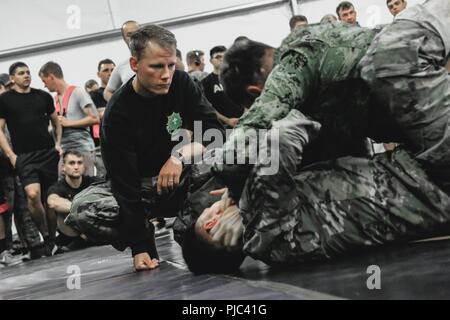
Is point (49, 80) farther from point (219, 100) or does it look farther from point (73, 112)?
point (219, 100)

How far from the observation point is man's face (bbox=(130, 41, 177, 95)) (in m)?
2.63

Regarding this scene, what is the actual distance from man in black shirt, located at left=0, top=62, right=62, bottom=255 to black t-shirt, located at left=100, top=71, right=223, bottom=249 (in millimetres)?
2661

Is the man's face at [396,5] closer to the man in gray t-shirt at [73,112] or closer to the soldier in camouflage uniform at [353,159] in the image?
the man in gray t-shirt at [73,112]

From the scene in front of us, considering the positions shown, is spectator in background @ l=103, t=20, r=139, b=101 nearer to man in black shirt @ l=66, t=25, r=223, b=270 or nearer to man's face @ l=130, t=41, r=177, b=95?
man in black shirt @ l=66, t=25, r=223, b=270

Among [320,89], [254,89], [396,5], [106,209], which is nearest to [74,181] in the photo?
[106,209]

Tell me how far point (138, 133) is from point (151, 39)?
0.42m

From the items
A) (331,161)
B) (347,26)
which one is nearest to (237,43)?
(347,26)

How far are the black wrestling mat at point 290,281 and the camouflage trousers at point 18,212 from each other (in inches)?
112

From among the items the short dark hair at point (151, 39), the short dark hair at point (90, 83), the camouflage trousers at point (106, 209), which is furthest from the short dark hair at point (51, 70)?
the short dark hair at point (151, 39)

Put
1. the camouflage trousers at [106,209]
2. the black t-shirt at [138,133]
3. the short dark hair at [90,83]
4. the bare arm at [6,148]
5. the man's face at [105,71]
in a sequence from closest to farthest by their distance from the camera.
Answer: the black t-shirt at [138,133]
the camouflage trousers at [106,209]
the bare arm at [6,148]
the man's face at [105,71]
the short dark hair at [90,83]

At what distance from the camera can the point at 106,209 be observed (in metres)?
2.91

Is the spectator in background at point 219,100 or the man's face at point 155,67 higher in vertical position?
the man's face at point 155,67

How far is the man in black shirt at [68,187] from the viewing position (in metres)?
5.30
